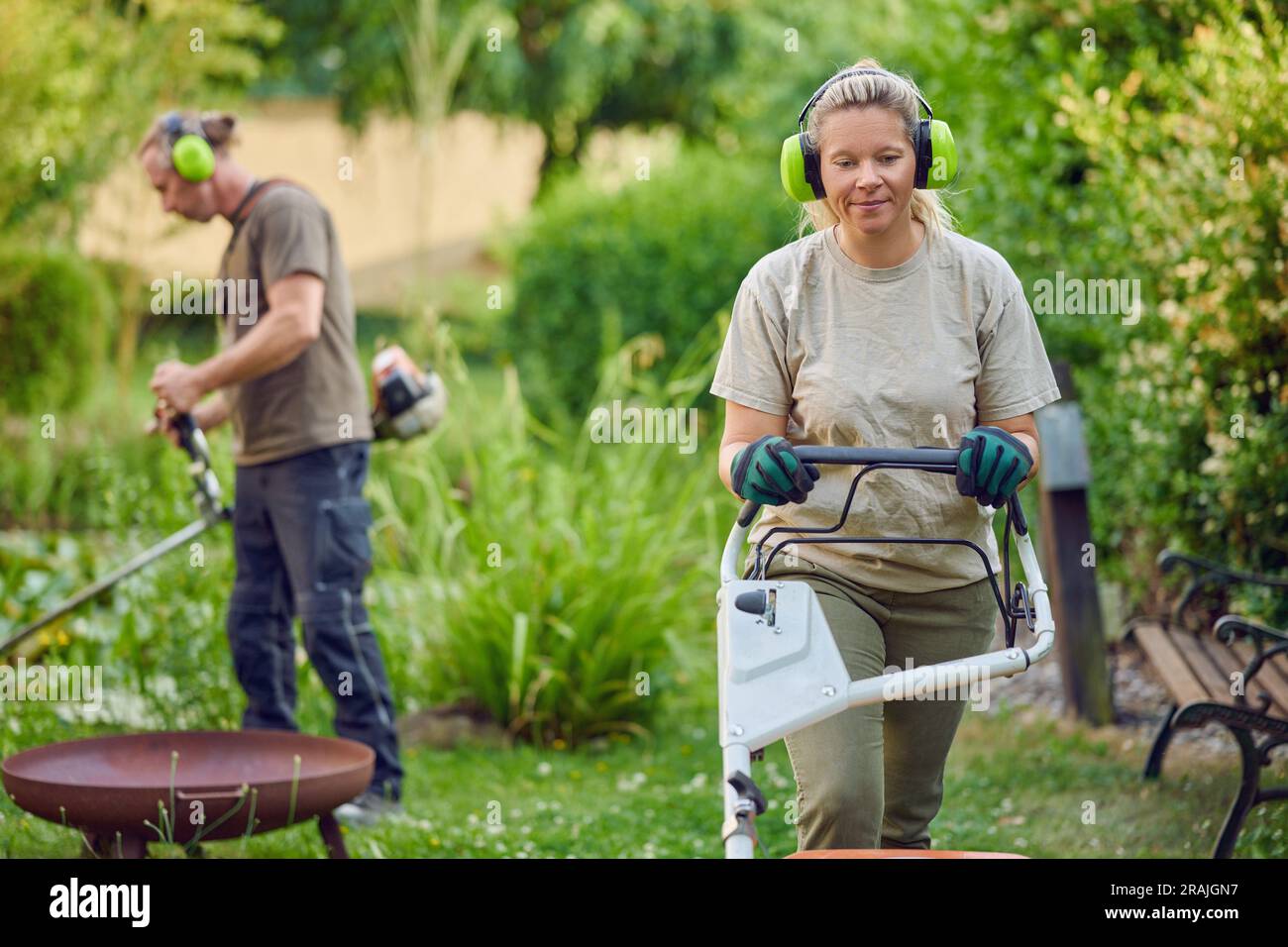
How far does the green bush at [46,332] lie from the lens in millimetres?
10133

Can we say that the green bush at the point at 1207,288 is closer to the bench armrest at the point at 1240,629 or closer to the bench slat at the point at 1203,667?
the bench slat at the point at 1203,667

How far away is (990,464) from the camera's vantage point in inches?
103

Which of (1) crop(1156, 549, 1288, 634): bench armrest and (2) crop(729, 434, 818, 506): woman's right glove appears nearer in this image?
(2) crop(729, 434, 818, 506): woman's right glove

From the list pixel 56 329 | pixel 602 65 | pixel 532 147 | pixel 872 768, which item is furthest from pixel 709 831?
pixel 532 147

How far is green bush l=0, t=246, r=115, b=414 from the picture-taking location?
399 inches

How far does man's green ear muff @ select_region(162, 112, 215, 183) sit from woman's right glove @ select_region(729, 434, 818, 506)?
2.80 meters

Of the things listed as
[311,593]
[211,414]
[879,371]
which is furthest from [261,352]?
[879,371]

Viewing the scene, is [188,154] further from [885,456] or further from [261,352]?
[885,456]

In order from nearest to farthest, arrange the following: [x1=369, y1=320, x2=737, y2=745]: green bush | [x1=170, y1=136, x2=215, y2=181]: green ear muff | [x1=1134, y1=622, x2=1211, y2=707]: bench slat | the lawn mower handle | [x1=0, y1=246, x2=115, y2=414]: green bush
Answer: the lawn mower handle → [x1=1134, y1=622, x2=1211, y2=707]: bench slat → [x1=170, y1=136, x2=215, y2=181]: green ear muff → [x1=369, y1=320, x2=737, y2=745]: green bush → [x1=0, y1=246, x2=115, y2=414]: green bush

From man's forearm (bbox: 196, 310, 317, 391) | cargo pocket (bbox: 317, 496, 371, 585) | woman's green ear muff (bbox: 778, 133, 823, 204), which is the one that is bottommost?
cargo pocket (bbox: 317, 496, 371, 585)

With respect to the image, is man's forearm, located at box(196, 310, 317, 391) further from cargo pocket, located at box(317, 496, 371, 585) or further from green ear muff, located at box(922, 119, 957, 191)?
green ear muff, located at box(922, 119, 957, 191)

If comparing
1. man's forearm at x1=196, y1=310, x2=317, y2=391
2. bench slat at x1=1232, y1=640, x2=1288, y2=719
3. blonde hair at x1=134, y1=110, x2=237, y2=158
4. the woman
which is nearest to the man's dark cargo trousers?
man's forearm at x1=196, y1=310, x2=317, y2=391

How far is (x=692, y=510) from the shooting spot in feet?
20.5

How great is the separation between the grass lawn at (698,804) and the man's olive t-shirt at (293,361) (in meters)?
1.23
